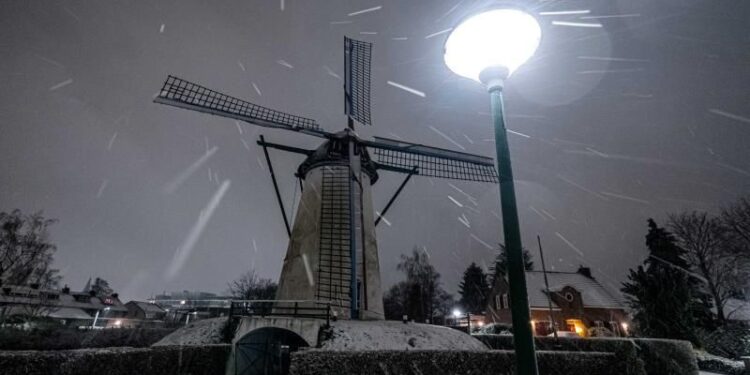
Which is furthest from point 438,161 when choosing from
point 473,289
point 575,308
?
point 473,289

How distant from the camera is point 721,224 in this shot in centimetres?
2442

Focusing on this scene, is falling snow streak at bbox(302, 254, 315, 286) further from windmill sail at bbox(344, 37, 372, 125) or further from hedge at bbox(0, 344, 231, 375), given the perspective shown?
windmill sail at bbox(344, 37, 372, 125)

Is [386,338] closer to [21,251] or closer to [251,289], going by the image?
[21,251]

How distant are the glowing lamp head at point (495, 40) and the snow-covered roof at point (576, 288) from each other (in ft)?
108

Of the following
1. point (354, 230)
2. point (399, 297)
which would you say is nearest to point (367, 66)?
point (354, 230)

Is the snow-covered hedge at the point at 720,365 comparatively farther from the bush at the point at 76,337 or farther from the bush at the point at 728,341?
the bush at the point at 76,337

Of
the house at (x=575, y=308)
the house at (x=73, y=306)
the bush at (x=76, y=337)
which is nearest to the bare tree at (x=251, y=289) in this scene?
the house at (x=73, y=306)

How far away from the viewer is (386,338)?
31.6ft

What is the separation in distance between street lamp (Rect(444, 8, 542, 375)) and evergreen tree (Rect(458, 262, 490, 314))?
6679cm

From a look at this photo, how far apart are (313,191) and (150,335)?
19961mm

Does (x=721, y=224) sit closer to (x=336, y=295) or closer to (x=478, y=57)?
(x=336, y=295)

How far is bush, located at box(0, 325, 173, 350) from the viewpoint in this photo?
18420 millimetres

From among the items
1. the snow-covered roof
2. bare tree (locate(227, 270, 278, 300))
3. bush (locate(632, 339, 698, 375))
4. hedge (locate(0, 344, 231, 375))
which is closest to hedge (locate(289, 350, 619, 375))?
hedge (locate(0, 344, 231, 375))

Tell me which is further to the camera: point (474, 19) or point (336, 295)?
point (336, 295)
